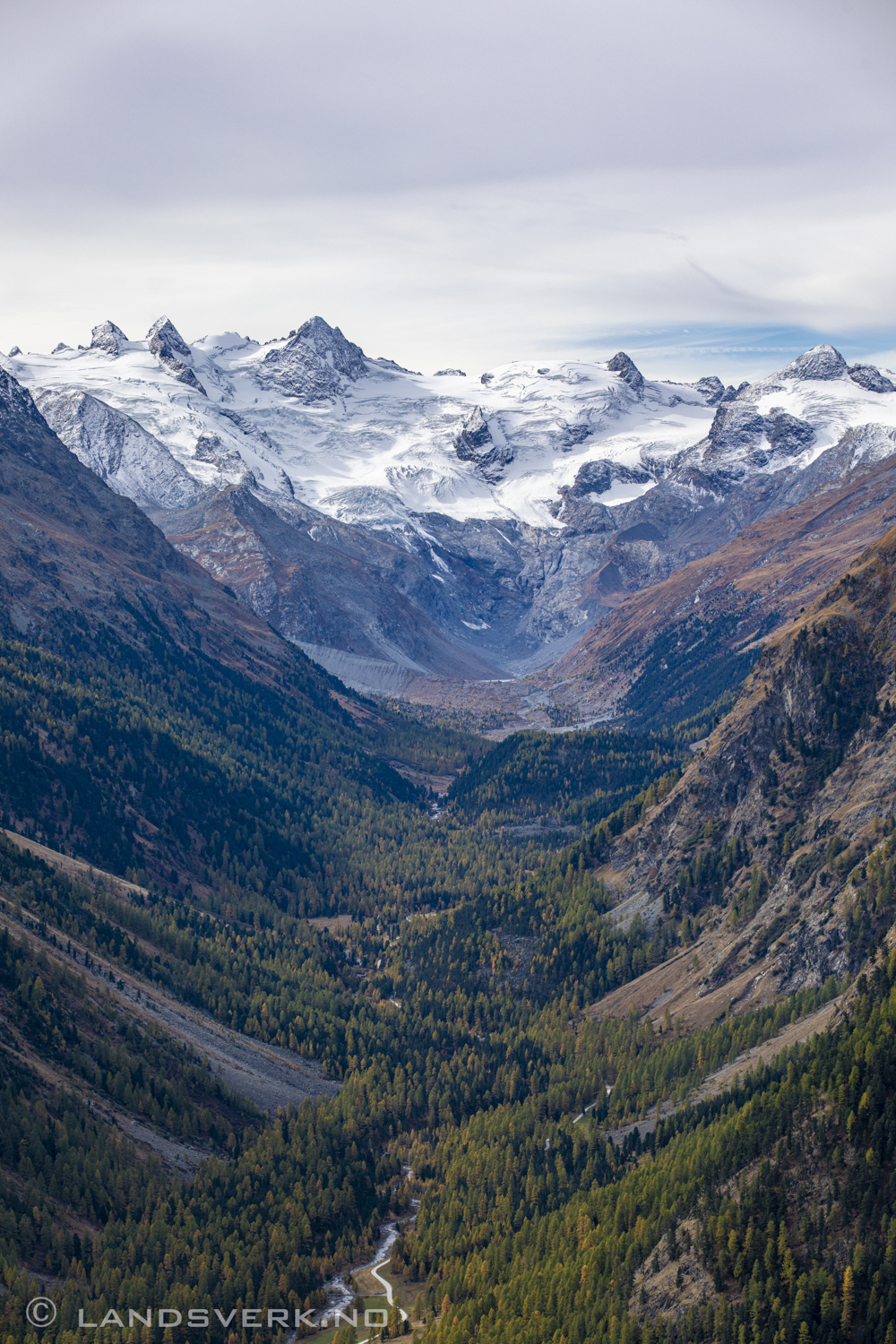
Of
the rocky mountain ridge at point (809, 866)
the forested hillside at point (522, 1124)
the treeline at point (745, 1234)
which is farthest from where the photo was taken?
the rocky mountain ridge at point (809, 866)

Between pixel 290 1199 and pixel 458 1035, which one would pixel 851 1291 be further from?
pixel 458 1035

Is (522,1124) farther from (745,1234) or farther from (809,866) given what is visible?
(745,1234)

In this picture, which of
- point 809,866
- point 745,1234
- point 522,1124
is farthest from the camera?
point 809,866

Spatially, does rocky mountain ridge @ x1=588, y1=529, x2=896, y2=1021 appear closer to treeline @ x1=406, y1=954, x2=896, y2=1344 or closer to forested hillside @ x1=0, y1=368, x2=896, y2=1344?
forested hillside @ x1=0, y1=368, x2=896, y2=1344

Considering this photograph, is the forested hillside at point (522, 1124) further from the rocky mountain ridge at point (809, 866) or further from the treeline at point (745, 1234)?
the rocky mountain ridge at point (809, 866)

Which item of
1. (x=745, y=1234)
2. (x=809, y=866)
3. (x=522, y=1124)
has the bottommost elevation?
(x=522, y=1124)

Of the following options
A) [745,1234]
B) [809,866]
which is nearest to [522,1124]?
[809,866]

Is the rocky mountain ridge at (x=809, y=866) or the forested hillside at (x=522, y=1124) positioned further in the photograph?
the rocky mountain ridge at (x=809, y=866)

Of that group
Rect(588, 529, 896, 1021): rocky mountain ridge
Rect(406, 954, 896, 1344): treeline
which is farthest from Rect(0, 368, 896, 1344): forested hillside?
Rect(588, 529, 896, 1021): rocky mountain ridge

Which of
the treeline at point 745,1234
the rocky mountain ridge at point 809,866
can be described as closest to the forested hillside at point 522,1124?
the treeline at point 745,1234

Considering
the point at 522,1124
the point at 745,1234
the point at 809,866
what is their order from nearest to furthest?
1. the point at 745,1234
2. the point at 522,1124
3. the point at 809,866

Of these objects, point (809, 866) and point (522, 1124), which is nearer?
point (522, 1124)

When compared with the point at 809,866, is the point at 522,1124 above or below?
below
